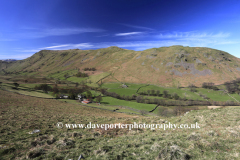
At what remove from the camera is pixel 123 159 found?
6504 millimetres

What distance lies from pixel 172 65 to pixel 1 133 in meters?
179

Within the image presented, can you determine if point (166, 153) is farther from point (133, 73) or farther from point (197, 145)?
point (133, 73)

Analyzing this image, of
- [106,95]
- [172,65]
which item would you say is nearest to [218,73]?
[172,65]

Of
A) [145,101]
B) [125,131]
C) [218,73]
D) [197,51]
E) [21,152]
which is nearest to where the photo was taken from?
[21,152]

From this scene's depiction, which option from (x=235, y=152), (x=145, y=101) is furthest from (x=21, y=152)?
(x=145, y=101)

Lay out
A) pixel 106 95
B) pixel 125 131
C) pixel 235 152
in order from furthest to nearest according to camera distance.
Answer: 1. pixel 106 95
2. pixel 125 131
3. pixel 235 152

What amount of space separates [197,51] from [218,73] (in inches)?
2555

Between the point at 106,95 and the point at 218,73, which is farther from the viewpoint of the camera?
the point at 218,73

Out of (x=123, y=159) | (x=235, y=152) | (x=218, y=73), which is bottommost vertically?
(x=123, y=159)

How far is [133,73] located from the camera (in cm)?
16150

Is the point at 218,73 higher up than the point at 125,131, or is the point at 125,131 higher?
the point at 218,73

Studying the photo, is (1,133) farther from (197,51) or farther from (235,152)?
(197,51)

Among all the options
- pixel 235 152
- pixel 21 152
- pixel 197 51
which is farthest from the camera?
pixel 197 51

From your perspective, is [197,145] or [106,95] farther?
[106,95]
